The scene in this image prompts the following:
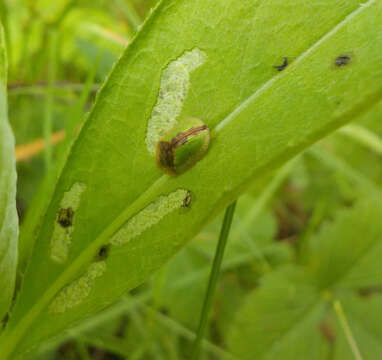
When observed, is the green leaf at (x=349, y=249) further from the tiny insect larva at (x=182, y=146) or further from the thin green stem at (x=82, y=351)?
the tiny insect larva at (x=182, y=146)

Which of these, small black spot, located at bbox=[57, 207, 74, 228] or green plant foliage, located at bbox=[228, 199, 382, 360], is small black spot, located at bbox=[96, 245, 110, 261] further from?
green plant foliage, located at bbox=[228, 199, 382, 360]

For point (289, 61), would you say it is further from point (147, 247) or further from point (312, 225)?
point (312, 225)

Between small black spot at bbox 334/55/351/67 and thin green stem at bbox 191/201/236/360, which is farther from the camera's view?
thin green stem at bbox 191/201/236/360

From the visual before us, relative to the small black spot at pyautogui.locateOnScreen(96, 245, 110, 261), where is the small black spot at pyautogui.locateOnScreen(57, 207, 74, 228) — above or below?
above

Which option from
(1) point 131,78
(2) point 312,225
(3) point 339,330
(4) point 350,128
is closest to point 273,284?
(3) point 339,330

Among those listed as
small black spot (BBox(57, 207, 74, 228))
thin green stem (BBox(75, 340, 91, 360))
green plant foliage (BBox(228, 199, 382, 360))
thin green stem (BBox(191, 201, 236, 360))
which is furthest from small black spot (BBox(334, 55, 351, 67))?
green plant foliage (BBox(228, 199, 382, 360))

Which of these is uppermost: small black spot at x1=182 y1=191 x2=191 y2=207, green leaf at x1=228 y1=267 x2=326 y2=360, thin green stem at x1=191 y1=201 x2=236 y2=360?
small black spot at x1=182 y1=191 x2=191 y2=207
